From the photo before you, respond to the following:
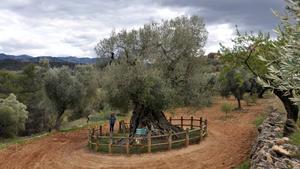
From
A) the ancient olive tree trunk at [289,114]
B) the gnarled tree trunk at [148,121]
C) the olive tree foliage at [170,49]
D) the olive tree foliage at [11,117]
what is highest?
the olive tree foliage at [170,49]

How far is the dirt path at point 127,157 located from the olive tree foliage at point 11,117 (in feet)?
65.0

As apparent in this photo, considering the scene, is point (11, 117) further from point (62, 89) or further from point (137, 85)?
point (137, 85)

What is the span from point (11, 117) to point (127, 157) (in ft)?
98.0

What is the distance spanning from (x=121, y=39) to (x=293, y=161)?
16857mm

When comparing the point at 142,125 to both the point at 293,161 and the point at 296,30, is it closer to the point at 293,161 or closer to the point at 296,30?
the point at 293,161

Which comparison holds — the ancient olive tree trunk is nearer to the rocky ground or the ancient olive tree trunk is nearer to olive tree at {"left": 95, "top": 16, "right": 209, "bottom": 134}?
the rocky ground

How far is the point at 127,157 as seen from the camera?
76.9 ft

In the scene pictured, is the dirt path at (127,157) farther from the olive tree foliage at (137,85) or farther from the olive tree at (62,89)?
the olive tree at (62,89)

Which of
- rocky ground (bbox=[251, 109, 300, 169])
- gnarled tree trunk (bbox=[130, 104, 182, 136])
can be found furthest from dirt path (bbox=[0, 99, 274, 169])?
rocky ground (bbox=[251, 109, 300, 169])

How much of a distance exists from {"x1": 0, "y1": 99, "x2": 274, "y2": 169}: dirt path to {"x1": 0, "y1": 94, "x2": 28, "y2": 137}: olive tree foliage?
19.8 metres

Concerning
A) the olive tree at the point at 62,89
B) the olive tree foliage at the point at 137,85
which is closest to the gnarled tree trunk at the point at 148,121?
the olive tree foliage at the point at 137,85

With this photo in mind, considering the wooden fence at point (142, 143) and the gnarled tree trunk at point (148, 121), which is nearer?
the wooden fence at point (142, 143)

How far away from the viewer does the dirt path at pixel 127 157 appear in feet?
71.7

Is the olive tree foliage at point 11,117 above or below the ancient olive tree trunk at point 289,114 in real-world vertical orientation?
below
